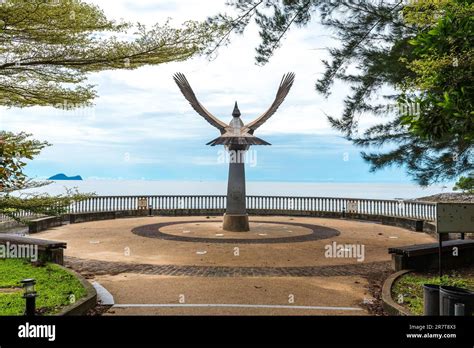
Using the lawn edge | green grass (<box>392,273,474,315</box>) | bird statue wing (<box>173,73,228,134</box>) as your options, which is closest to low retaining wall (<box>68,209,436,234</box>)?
bird statue wing (<box>173,73,228,134</box>)

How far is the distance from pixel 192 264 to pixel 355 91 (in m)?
7.52

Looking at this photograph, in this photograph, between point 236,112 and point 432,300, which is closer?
point 432,300

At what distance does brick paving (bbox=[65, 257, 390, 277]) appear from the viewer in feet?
29.3

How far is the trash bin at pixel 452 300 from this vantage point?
4859 mm

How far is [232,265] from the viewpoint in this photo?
9.89 m

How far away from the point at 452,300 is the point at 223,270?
18.0 ft

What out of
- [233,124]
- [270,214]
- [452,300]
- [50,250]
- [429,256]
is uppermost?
[233,124]

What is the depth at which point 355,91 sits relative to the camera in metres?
11.8

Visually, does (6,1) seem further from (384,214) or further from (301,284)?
(384,214)

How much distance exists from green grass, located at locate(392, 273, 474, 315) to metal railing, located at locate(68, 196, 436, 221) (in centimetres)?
1339

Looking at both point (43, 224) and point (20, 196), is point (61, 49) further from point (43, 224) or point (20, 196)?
point (43, 224)

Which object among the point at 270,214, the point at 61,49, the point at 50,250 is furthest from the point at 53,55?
the point at 270,214

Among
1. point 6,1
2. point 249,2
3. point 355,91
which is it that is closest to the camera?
point 6,1
